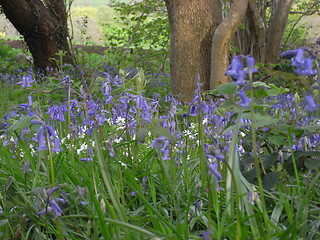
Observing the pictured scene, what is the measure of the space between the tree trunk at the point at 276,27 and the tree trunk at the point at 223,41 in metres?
4.21

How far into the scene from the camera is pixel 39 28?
32.4ft

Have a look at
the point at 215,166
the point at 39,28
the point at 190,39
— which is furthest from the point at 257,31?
the point at 215,166

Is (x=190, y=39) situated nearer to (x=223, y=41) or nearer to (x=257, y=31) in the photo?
(x=223, y=41)

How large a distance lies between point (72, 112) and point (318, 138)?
1.98 metres

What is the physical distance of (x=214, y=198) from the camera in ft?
5.74

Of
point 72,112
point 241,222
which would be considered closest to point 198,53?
point 72,112

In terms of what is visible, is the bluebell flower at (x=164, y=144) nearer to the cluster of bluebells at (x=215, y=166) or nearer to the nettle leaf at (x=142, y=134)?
the nettle leaf at (x=142, y=134)

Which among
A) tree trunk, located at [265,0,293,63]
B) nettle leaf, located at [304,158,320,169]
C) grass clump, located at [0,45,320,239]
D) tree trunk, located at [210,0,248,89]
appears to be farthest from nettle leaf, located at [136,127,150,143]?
tree trunk, located at [265,0,293,63]

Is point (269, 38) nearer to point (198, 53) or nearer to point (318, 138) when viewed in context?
point (198, 53)

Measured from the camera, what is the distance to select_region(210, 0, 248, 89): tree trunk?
18.4 feet

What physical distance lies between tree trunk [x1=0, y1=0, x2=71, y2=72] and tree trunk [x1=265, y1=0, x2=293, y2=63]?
4449 millimetres

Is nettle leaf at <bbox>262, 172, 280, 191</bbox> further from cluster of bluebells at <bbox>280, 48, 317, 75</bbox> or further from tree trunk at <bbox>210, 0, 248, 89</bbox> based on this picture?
tree trunk at <bbox>210, 0, 248, 89</bbox>

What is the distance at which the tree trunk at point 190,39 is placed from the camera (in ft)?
18.9

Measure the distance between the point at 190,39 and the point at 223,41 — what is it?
46 cm
